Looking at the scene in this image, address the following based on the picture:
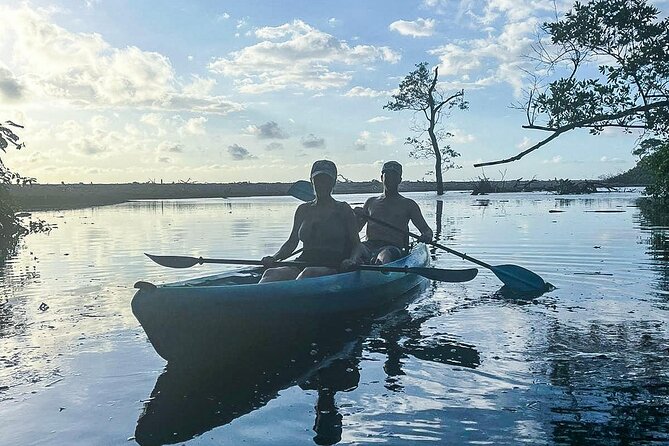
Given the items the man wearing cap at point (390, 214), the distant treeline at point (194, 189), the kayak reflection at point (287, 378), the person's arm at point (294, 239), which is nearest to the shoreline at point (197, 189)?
the distant treeline at point (194, 189)

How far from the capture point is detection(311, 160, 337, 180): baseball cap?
318 inches

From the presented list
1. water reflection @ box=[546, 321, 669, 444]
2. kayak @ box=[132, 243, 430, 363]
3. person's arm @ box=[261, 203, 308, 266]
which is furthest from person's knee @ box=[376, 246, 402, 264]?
water reflection @ box=[546, 321, 669, 444]

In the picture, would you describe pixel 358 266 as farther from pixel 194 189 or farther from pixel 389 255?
pixel 194 189

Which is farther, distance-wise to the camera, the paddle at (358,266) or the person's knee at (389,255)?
the person's knee at (389,255)

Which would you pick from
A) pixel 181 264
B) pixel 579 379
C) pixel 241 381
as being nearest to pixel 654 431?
pixel 579 379

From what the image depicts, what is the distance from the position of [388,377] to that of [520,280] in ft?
16.0

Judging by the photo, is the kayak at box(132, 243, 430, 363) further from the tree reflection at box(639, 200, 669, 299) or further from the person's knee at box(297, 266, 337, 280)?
the tree reflection at box(639, 200, 669, 299)

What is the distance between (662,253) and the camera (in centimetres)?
1381

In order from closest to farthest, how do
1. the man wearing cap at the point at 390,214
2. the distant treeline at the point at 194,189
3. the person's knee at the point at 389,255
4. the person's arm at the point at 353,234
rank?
1. the person's arm at the point at 353,234
2. the person's knee at the point at 389,255
3. the man wearing cap at the point at 390,214
4. the distant treeline at the point at 194,189

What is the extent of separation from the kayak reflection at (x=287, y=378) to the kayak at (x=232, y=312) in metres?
0.19

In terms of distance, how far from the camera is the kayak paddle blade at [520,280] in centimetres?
990

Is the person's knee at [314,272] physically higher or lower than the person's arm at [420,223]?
lower

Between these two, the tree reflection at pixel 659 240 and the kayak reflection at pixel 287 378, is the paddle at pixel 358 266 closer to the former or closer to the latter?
the kayak reflection at pixel 287 378

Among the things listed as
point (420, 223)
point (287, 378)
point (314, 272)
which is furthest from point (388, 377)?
point (420, 223)
